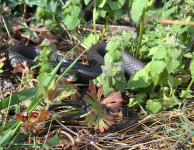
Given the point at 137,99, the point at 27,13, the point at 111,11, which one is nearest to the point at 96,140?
the point at 137,99

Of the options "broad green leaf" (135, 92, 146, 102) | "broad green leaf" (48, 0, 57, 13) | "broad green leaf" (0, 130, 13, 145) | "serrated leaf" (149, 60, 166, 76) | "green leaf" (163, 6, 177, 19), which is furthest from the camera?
"broad green leaf" (48, 0, 57, 13)

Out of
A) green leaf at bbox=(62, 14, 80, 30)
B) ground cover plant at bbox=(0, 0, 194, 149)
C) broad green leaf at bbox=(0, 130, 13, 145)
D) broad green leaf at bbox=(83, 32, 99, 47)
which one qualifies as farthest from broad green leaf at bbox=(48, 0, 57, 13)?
broad green leaf at bbox=(0, 130, 13, 145)

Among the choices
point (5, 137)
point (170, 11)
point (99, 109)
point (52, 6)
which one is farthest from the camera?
point (52, 6)

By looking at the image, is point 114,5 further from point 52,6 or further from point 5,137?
point 5,137

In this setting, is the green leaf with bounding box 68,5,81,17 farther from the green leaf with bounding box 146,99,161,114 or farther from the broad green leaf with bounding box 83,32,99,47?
the green leaf with bounding box 146,99,161,114

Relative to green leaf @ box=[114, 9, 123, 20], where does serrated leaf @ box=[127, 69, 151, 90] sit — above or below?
below

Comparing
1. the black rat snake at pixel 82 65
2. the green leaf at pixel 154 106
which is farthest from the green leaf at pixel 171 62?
the black rat snake at pixel 82 65

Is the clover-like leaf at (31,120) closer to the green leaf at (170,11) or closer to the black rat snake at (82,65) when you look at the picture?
the black rat snake at (82,65)

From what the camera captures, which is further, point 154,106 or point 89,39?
point 89,39

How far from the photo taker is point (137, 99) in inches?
85.0

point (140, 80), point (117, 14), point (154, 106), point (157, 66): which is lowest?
point (154, 106)

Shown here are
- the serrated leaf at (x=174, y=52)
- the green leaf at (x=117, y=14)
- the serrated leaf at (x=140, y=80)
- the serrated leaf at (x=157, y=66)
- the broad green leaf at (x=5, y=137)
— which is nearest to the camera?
the broad green leaf at (x=5, y=137)

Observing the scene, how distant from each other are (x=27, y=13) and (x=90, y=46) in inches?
82.0

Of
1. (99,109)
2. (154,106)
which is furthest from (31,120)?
(154,106)
